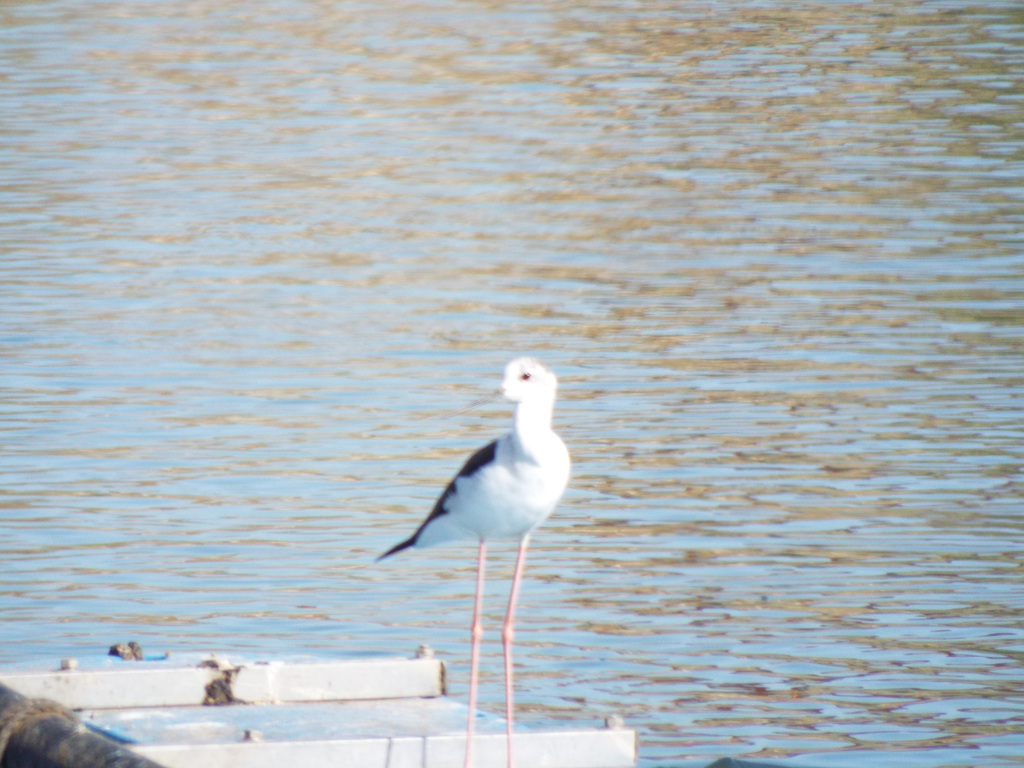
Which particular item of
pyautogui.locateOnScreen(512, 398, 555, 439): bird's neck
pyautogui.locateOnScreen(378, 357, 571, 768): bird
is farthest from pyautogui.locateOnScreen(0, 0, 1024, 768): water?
pyautogui.locateOnScreen(512, 398, 555, 439): bird's neck

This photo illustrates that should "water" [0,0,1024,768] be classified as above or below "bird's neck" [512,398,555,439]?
above

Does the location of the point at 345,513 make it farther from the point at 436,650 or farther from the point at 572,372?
the point at 572,372

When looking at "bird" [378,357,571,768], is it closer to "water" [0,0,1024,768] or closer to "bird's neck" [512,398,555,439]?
"bird's neck" [512,398,555,439]

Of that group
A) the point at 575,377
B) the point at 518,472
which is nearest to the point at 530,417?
the point at 518,472

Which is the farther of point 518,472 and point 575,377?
point 575,377

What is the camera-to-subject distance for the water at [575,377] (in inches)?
356

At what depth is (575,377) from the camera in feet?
46.4

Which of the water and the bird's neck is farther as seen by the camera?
the water

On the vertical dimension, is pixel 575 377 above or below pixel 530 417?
above

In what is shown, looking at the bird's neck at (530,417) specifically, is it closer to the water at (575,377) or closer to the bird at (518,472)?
the bird at (518,472)

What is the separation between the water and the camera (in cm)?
905

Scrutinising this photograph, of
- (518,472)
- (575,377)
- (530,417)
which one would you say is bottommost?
(518,472)

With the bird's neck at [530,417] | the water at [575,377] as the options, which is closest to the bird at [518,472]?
the bird's neck at [530,417]

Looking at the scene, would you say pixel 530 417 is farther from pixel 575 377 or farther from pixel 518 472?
pixel 575 377
